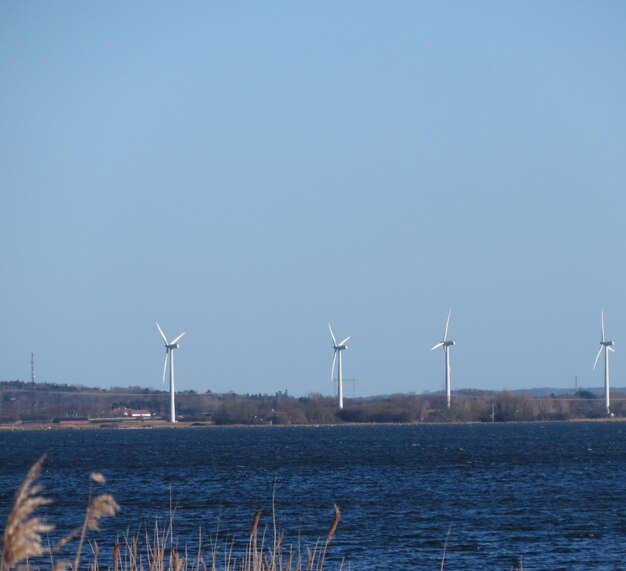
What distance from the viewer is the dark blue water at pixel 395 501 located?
33250 mm

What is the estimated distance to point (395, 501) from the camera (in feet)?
167

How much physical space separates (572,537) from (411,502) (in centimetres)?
1455

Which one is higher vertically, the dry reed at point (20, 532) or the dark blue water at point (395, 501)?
the dry reed at point (20, 532)

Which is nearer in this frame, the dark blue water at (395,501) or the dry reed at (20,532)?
the dry reed at (20,532)

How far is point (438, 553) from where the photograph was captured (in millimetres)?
32375

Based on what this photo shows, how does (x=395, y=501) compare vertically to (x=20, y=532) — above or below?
below

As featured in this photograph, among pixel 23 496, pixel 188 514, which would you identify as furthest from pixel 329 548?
pixel 23 496

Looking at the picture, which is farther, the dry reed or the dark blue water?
the dark blue water

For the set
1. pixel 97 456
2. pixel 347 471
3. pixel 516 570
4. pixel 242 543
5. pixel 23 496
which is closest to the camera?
pixel 23 496

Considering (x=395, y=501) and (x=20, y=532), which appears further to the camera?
(x=395, y=501)

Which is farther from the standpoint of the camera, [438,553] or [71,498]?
[71,498]

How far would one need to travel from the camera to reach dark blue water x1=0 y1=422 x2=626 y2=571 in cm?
3325

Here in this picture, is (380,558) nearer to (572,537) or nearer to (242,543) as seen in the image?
(242,543)

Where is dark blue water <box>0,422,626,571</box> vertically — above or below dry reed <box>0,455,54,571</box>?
below
